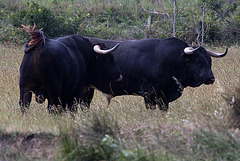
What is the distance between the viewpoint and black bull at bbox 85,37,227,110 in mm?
8141

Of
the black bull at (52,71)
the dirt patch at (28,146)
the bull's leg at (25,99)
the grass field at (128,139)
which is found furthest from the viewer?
the bull's leg at (25,99)

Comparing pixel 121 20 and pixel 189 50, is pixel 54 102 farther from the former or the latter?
pixel 121 20

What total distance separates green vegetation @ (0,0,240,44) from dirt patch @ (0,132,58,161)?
8.68m

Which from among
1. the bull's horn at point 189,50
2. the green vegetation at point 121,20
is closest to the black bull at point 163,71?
the bull's horn at point 189,50

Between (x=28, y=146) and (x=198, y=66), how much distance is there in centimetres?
421

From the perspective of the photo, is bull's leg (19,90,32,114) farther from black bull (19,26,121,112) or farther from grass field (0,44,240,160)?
grass field (0,44,240,160)

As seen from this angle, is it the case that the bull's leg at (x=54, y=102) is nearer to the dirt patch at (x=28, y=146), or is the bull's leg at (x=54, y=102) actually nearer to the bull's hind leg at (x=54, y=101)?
the bull's hind leg at (x=54, y=101)

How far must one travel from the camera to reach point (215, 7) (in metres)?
14.8

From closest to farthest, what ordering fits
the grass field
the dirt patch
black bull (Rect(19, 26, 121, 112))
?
the grass field
the dirt patch
black bull (Rect(19, 26, 121, 112))

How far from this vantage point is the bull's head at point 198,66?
26.3 ft

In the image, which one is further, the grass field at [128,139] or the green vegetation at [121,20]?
the green vegetation at [121,20]

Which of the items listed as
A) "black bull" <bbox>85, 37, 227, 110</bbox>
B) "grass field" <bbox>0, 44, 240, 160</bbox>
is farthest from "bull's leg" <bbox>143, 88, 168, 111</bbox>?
"grass field" <bbox>0, 44, 240, 160</bbox>

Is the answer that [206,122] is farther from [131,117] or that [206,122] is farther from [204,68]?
[204,68]

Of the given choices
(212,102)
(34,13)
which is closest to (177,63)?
(212,102)
